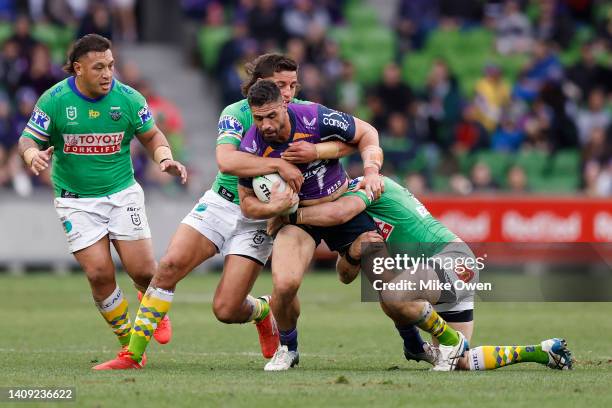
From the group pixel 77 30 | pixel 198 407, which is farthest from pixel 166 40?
pixel 198 407

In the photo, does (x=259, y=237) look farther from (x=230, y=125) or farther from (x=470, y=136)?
(x=470, y=136)

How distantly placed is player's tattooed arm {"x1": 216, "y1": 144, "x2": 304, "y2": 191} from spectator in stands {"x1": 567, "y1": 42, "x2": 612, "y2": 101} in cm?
1723

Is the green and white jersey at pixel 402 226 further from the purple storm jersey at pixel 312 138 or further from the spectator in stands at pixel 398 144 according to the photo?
the spectator in stands at pixel 398 144

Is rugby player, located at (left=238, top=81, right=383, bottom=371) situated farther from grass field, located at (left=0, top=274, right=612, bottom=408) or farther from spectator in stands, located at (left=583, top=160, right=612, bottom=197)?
spectator in stands, located at (left=583, top=160, right=612, bottom=197)

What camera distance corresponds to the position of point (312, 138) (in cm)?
968

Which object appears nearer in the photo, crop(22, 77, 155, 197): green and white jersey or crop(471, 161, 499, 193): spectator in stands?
crop(22, 77, 155, 197): green and white jersey

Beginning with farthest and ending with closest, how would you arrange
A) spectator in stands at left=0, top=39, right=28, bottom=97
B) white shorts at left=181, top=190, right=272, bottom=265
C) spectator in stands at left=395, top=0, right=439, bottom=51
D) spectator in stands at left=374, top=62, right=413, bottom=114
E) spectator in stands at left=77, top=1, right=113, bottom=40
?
spectator in stands at left=395, top=0, right=439, bottom=51 → spectator in stands at left=374, top=62, right=413, bottom=114 → spectator in stands at left=77, top=1, right=113, bottom=40 → spectator in stands at left=0, top=39, right=28, bottom=97 → white shorts at left=181, top=190, right=272, bottom=265

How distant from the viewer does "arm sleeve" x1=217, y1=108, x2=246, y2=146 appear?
982 centimetres

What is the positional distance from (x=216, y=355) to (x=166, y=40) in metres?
18.6

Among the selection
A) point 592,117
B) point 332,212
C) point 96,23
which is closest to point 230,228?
point 332,212

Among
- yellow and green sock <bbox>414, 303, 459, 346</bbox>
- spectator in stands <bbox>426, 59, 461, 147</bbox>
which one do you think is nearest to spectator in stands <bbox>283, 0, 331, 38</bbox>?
spectator in stands <bbox>426, 59, 461, 147</bbox>

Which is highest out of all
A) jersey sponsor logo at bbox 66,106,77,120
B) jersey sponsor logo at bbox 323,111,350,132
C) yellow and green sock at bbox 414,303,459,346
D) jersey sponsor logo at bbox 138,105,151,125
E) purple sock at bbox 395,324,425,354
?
jersey sponsor logo at bbox 323,111,350,132

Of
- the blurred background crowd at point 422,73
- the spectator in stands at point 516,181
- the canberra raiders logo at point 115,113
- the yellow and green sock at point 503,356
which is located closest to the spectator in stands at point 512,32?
the blurred background crowd at point 422,73

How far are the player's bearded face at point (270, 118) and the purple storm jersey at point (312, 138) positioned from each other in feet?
0.58
